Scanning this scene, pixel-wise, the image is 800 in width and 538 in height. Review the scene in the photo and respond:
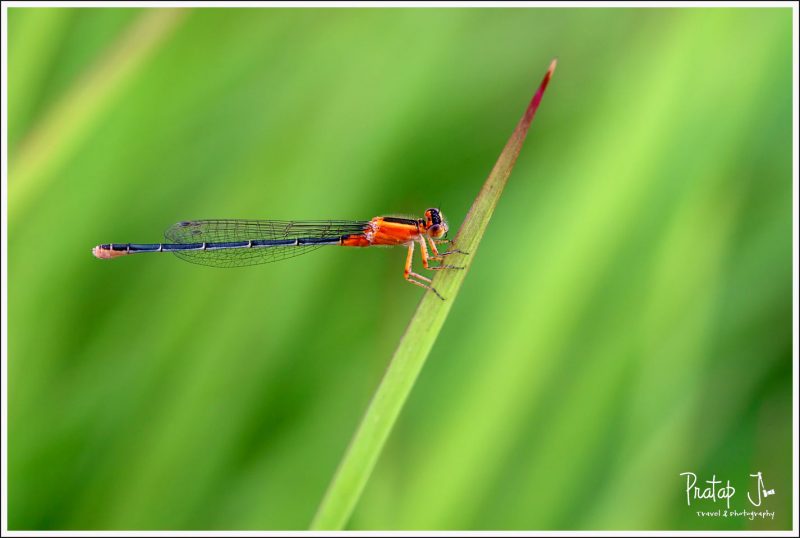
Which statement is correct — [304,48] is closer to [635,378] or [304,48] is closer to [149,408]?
[149,408]

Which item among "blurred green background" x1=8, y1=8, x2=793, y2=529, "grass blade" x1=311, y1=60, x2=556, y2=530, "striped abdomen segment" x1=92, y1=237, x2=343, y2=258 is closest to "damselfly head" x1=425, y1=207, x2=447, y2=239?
"blurred green background" x1=8, y1=8, x2=793, y2=529

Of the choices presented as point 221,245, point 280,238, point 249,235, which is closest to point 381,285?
point 280,238

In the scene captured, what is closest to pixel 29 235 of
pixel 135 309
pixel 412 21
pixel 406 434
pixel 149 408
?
pixel 135 309

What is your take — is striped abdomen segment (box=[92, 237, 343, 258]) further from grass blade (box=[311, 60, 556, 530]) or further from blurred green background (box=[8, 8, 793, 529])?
grass blade (box=[311, 60, 556, 530])

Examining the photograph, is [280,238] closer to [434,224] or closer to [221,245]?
[221,245]

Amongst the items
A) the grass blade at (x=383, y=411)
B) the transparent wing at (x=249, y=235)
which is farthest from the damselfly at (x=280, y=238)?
the grass blade at (x=383, y=411)

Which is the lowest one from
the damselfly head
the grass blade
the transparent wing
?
the grass blade
